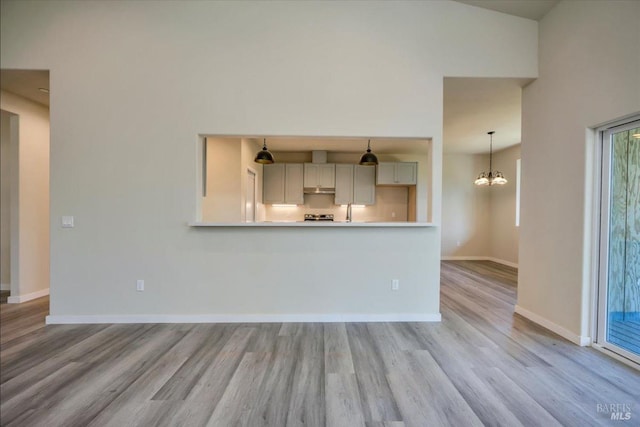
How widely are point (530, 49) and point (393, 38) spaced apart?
4.94 ft

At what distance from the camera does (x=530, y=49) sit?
→ 10.2 ft

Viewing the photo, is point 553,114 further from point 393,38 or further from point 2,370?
point 2,370

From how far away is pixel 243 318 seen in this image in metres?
3.09

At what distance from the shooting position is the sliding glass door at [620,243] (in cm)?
237

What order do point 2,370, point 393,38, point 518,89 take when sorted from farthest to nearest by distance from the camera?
1. point 518,89
2. point 393,38
3. point 2,370

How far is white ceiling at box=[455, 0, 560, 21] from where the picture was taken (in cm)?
288

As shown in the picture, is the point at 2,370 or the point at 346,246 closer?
the point at 2,370

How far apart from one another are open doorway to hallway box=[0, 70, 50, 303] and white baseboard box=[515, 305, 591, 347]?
6.19m

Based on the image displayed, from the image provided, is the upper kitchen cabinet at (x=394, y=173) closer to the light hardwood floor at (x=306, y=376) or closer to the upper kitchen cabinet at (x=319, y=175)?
the upper kitchen cabinet at (x=319, y=175)

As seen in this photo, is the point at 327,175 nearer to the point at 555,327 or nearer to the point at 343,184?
the point at 343,184

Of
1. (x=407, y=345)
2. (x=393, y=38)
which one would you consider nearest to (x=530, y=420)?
(x=407, y=345)

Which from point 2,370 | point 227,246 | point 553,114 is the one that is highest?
point 553,114

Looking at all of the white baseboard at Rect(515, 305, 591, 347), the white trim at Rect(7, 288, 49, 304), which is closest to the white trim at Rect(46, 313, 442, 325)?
the white baseboard at Rect(515, 305, 591, 347)

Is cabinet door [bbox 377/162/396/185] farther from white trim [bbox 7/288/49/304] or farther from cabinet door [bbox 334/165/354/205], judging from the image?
white trim [bbox 7/288/49/304]
